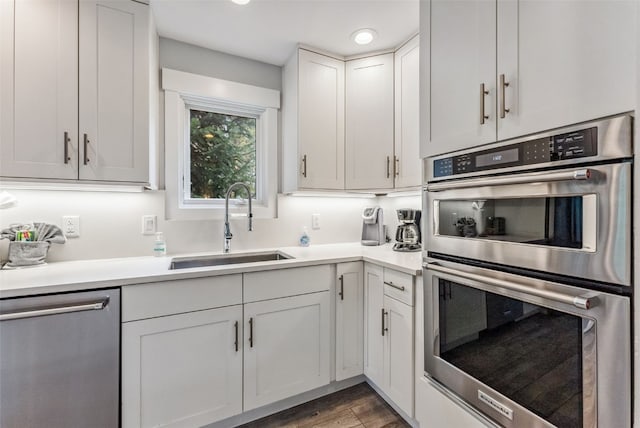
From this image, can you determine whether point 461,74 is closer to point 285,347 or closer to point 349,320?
point 349,320

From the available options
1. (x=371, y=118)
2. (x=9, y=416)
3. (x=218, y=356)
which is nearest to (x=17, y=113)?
(x=9, y=416)

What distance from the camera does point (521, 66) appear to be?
94 centimetres

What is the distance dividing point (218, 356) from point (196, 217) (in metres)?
0.95

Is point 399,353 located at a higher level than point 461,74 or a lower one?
lower

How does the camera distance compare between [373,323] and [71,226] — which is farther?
[373,323]

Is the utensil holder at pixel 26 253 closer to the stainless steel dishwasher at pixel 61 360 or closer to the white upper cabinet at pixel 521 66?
the stainless steel dishwasher at pixel 61 360

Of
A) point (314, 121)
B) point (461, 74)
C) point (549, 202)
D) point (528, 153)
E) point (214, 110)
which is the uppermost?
point (214, 110)

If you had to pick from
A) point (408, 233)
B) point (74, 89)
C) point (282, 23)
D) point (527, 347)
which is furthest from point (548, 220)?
point (74, 89)

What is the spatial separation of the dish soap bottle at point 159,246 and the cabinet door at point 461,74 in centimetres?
161

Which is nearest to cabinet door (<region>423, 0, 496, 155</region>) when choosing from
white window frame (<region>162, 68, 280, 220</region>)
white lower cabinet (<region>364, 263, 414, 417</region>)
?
white lower cabinet (<region>364, 263, 414, 417</region>)

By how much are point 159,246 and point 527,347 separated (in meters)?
1.90

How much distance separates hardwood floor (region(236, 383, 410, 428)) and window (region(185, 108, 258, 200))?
148 cm

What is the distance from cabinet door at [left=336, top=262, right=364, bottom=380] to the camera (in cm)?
179

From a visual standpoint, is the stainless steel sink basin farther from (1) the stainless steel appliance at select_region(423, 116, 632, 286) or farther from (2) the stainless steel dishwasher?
(1) the stainless steel appliance at select_region(423, 116, 632, 286)
